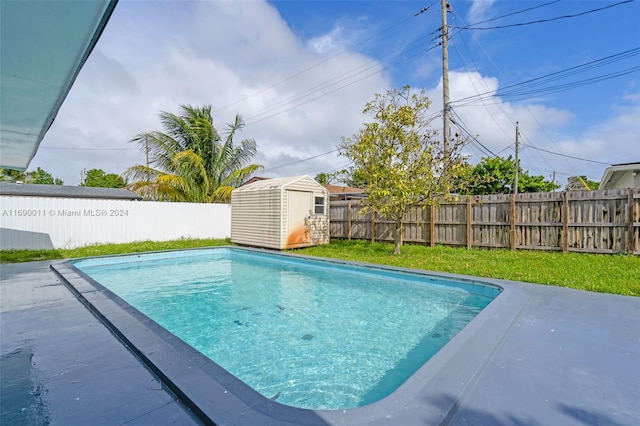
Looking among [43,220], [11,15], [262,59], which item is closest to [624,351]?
[11,15]

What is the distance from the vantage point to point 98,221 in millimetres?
10922

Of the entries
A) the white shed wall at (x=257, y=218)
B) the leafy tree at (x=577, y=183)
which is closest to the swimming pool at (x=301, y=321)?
the white shed wall at (x=257, y=218)

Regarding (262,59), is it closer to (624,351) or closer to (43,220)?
(43,220)

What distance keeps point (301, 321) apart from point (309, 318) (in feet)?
0.55

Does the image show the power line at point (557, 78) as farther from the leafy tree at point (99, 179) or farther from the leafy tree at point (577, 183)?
the leafy tree at point (99, 179)

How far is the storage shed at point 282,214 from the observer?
34.4 feet

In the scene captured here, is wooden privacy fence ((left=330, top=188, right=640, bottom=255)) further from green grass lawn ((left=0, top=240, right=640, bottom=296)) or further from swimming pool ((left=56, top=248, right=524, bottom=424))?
swimming pool ((left=56, top=248, right=524, bottom=424))

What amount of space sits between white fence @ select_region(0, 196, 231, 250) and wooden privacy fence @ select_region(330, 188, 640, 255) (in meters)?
7.30

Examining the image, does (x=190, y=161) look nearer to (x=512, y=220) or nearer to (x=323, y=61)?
(x=323, y=61)

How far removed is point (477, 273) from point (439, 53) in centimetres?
1000

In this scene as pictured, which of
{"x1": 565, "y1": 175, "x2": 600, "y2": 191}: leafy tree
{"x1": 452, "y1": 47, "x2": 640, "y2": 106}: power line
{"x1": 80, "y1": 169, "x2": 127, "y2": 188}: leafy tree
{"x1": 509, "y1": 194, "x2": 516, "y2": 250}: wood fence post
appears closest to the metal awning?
{"x1": 509, "y1": 194, "x2": 516, "y2": 250}: wood fence post

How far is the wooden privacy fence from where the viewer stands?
23.8 ft

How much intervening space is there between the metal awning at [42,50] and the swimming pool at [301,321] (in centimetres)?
236

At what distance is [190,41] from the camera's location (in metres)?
10.9
